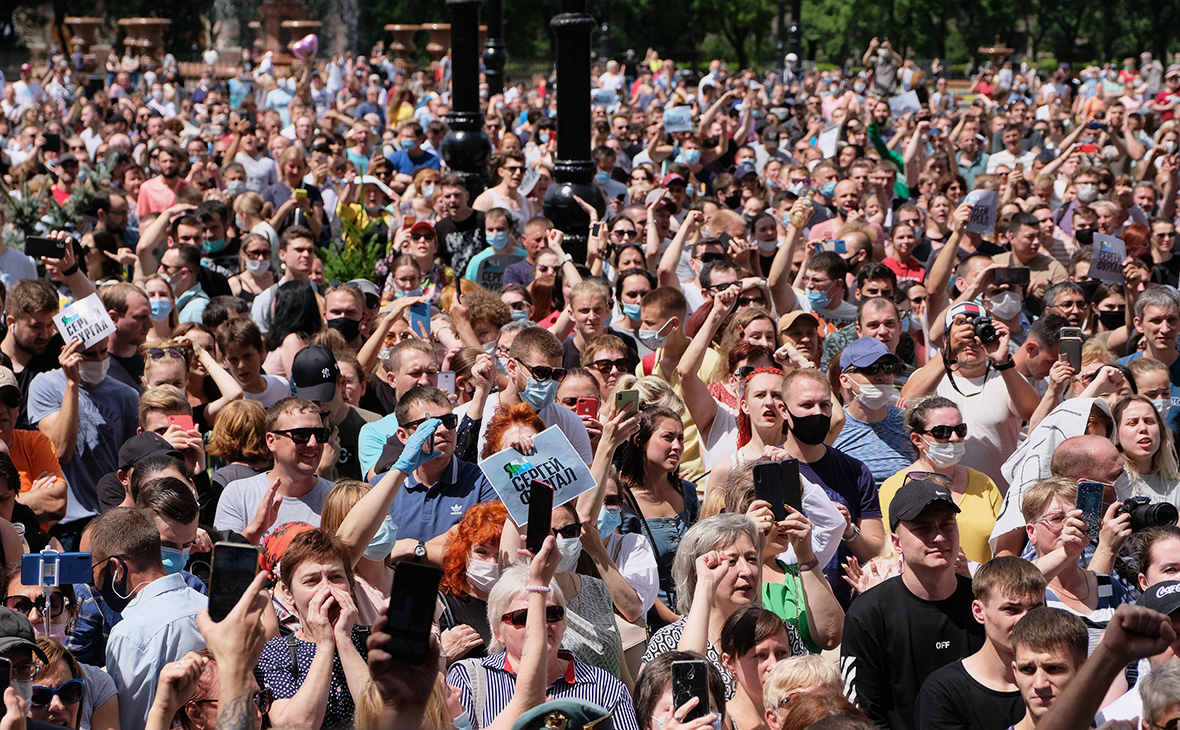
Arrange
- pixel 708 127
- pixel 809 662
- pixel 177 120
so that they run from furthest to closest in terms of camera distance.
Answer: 1. pixel 177 120
2. pixel 708 127
3. pixel 809 662

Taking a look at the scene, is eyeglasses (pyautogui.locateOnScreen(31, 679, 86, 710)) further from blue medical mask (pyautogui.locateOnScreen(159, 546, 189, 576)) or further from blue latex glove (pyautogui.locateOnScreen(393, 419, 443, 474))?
blue latex glove (pyautogui.locateOnScreen(393, 419, 443, 474))

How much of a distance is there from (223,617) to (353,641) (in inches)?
43.1

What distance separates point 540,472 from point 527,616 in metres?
0.82

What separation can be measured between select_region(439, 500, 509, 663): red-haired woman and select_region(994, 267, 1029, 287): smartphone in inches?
194

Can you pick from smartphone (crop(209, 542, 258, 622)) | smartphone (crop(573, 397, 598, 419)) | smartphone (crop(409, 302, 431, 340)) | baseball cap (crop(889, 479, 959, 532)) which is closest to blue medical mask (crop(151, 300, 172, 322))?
smartphone (crop(409, 302, 431, 340))

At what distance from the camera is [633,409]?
19.7 ft

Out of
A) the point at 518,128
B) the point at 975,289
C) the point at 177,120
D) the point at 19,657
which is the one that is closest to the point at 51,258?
the point at 19,657

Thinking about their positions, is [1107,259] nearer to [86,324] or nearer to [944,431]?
[944,431]

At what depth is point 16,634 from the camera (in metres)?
4.30

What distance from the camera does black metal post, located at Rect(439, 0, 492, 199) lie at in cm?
1391

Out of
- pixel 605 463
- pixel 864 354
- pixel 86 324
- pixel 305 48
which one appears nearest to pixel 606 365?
pixel 864 354

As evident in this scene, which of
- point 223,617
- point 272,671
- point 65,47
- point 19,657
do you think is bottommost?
point 65,47

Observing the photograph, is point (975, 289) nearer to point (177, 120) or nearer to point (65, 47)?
point (177, 120)

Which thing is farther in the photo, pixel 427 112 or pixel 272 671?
pixel 427 112
